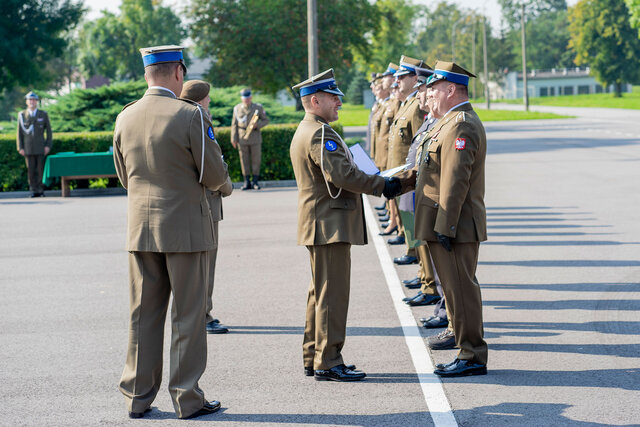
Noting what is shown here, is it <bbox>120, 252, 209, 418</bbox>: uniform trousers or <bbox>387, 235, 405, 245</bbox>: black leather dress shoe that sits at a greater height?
<bbox>120, 252, 209, 418</bbox>: uniform trousers

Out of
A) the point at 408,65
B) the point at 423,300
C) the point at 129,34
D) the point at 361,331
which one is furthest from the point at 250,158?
the point at 129,34

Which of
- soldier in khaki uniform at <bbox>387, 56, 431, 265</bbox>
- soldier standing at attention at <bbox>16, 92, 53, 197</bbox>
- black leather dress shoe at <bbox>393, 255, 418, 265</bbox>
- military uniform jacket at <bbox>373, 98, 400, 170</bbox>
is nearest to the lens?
soldier in khaki uniform at <bbox>387, 56, 431, 265</bbox>

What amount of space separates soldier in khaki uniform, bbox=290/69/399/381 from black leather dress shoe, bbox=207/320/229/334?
1542 millimetres

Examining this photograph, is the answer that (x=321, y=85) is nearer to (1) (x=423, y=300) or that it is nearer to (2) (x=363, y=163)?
(2) (x=363, y=163)

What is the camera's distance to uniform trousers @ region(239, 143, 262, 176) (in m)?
19.3

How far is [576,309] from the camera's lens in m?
7.63

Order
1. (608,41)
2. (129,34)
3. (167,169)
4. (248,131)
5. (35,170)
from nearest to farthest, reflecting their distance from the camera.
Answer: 1. (167,169)
2. (248,131)
3. (35,170)
4. (129,34)
5. (608,41)

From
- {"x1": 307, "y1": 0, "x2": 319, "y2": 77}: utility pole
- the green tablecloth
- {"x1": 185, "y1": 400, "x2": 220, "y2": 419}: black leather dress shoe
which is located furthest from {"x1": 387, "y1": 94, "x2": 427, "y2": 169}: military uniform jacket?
the green tablecloth

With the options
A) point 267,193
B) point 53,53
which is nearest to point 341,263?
point 267,193

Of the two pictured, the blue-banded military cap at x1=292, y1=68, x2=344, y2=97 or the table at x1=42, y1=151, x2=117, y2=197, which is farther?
the table at x1=42, y1=151, x2=117, y2=197

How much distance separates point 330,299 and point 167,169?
1.50 metres

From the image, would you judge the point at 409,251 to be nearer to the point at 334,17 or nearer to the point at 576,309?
the point at 576,309

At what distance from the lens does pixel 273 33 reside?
130 ft

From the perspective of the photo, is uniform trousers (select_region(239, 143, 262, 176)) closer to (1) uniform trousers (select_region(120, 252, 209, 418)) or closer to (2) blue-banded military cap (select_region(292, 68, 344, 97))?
(2) blue-banded military cap (select_region(292, 68, 344, 97))
